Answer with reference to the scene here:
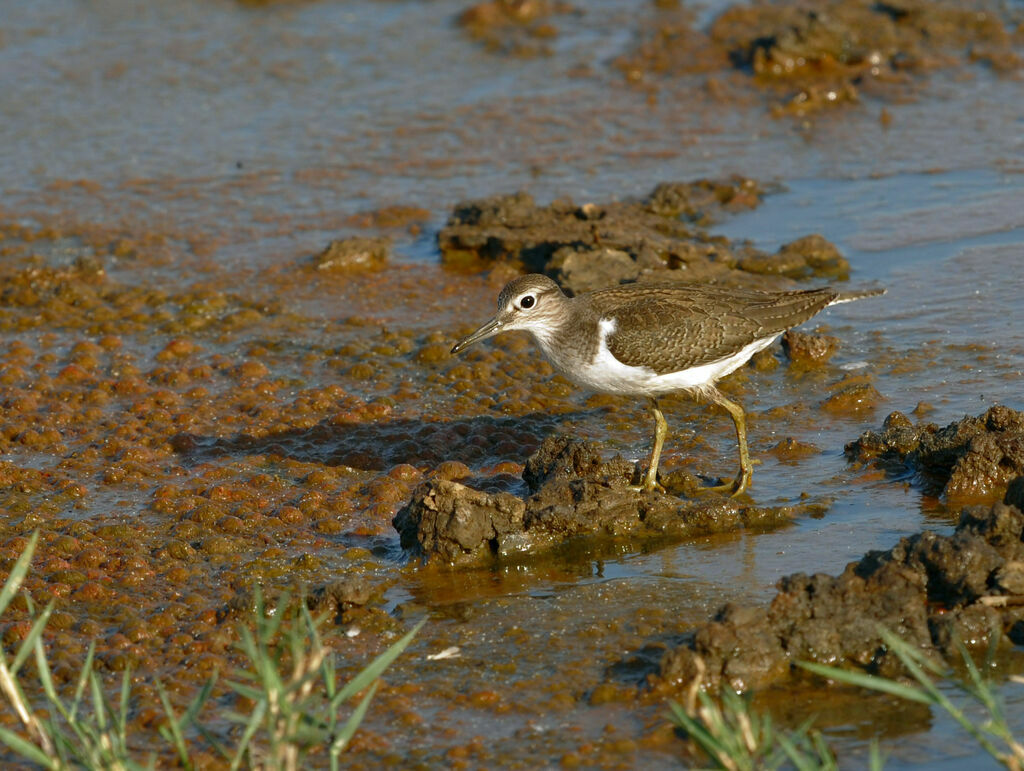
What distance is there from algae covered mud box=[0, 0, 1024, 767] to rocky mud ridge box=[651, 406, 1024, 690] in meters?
0.01

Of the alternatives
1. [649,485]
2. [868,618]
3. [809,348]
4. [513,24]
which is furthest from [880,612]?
[513,24]

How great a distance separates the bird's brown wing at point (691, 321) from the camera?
6934 millimetres

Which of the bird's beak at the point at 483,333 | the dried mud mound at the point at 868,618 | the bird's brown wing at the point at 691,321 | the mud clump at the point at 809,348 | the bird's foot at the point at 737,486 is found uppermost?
the bird's brown wing at the point at 691,321

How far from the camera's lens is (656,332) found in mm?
6969

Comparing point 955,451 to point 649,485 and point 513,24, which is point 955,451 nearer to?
point 649,485

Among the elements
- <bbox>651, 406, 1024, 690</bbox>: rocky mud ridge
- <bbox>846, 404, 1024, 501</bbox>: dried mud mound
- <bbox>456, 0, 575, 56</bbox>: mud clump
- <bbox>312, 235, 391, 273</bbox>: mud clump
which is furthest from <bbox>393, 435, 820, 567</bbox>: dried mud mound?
<bbox>456, 0, 575, 56</bbox>: mud clump

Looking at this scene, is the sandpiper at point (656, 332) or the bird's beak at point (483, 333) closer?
the sandpiper at point (656, 332)

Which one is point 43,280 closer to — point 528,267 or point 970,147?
point 528,267

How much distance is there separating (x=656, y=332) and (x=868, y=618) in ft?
7.64

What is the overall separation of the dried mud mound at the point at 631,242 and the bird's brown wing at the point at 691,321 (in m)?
1.79

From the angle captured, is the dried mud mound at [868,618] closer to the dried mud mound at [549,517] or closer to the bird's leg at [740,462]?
the dried mud mound at [549,517]

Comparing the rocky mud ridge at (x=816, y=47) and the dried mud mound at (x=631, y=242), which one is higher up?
the rocky mud ridge at (x=816, y=47)

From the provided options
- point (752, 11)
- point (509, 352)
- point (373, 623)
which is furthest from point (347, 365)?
point (752, 11)

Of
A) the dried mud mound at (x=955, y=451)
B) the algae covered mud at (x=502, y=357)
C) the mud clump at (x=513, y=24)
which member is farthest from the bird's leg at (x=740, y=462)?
the mud clump at (x=513, y=24)
